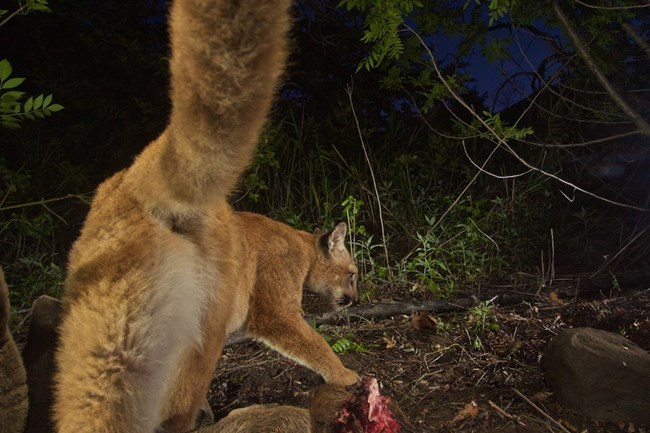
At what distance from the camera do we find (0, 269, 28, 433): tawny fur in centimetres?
197

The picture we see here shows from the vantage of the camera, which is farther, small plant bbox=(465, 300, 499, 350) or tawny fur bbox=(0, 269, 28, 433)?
small plant bbox=(465, 300, 499, 350)

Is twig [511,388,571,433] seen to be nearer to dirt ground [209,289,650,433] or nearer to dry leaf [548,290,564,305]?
dirt ground [209,289,650,433]

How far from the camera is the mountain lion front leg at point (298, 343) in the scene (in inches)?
130

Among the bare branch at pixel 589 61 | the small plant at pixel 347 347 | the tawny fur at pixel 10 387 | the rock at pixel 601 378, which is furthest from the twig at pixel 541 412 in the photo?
the tawny fur at pixel 10 387

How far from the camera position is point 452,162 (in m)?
6.71

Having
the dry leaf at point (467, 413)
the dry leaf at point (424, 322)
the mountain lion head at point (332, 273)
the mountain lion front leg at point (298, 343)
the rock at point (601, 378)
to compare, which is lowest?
the mountain lion head at point (332, 273)

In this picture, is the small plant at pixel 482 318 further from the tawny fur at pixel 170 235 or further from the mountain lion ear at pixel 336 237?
the tawny fur at pixel 170 235

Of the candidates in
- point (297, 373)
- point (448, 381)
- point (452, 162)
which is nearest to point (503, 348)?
point (448, 381)

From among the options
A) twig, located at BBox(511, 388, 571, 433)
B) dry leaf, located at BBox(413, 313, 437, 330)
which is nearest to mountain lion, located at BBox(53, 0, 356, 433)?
twig, located at BBox(511, 388, 571, 433)

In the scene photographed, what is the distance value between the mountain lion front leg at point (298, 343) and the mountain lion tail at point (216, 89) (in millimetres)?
1839

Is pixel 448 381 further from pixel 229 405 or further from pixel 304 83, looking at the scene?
pixel 304 83

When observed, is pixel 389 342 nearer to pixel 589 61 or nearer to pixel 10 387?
pixel 589 61

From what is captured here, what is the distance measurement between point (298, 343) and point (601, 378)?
1.66 metres

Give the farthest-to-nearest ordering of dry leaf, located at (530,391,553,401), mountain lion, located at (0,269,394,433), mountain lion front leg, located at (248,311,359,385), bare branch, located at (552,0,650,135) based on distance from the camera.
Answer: bare branch, located at (552,0,650,135), mountain lion front leg, located at (248,311,359,385), dry leaf, located at (530,391,553,401), mountain lion, located at (0,269,394,433)
